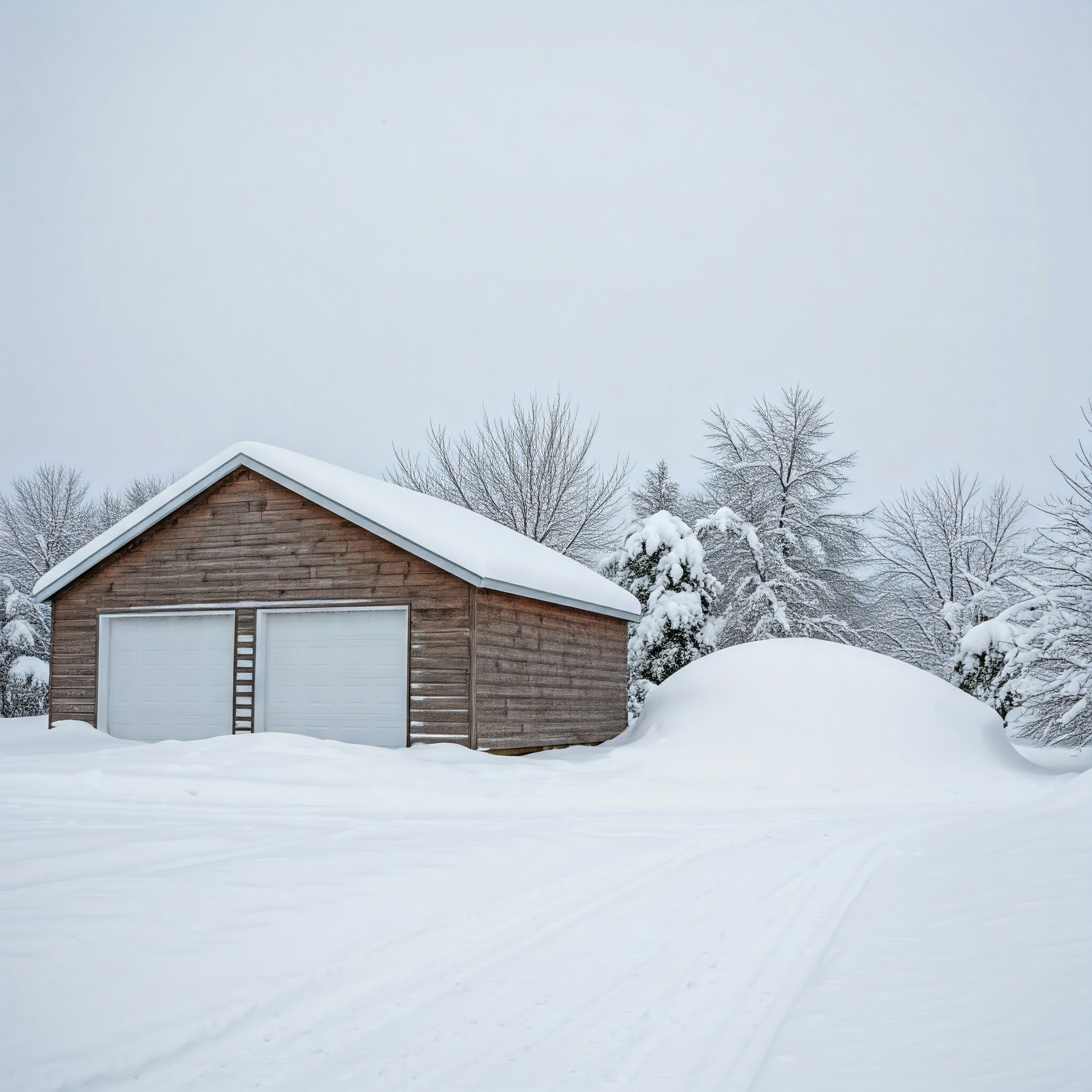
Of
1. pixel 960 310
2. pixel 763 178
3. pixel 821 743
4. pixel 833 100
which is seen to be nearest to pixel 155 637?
pixel 821 743

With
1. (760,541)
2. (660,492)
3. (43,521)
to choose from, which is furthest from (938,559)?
(43,521)

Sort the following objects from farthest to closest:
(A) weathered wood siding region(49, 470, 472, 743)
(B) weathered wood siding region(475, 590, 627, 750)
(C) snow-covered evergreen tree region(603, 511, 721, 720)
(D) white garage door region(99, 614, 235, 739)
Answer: (C) snow-covered evergreen tree region(603, 511, 721, 720) → (D) white garage door region(99, 614, 235, 739) → (B) weathered wood siding region(475, 590, 627, 750) → (A) weathered wood siding region(49, 470, 472, 743)

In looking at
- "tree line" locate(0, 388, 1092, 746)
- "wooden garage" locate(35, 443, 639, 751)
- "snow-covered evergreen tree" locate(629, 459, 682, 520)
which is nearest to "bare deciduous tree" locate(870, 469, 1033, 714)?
"tree line" locate(0, 388, 1092, 746)

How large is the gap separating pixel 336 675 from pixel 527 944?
11192 millimetres

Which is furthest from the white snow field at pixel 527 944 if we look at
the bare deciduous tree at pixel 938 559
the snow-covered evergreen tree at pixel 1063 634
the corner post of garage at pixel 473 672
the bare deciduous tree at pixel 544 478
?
the bare deciduous tree at pixel 544 478

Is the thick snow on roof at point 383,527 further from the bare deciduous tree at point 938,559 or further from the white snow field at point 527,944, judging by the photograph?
the bare deciduous tree at point 938,559

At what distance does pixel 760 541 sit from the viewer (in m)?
30.3

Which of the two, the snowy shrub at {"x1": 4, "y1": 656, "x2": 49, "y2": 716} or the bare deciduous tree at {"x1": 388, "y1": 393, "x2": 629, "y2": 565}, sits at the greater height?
the bare deciduous tree at {"x1": 388, "y1": 393, "x2": 629, "y2": 565}

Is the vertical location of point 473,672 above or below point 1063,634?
below

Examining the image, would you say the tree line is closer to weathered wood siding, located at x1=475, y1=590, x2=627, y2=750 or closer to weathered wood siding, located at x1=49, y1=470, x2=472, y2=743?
weathered wood siding, located at x1=475, y1=590, x2=627, y2=750

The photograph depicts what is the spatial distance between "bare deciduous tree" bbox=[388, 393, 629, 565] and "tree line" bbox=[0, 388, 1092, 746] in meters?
0.05

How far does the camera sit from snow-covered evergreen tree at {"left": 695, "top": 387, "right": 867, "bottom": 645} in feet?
96.7

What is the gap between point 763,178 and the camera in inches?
5625

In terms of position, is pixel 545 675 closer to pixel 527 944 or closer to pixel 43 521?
pixel 527 944
